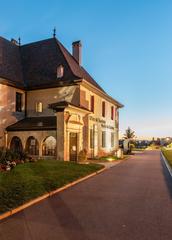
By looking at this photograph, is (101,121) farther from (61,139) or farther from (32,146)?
(61,139)

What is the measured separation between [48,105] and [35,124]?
2.28 m

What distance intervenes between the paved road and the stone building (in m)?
7.61

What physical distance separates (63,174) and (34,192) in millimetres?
3194

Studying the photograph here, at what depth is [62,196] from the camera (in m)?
7.34

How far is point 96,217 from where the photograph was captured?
214 inches

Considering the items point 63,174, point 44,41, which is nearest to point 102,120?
point 44,41

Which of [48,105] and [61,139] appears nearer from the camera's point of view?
[61,139]

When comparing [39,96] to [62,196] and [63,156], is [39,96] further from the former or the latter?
[62,196]

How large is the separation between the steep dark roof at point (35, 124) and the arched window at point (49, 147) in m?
1.16

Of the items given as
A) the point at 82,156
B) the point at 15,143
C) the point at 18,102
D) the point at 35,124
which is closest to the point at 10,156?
the point at 35,124

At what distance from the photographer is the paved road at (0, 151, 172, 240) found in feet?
14.7

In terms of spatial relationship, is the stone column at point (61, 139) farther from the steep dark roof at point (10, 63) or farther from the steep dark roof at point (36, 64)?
the steep dark roof at point (10, 63)

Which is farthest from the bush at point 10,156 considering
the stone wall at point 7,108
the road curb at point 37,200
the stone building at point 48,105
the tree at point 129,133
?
the tree at point 129,133

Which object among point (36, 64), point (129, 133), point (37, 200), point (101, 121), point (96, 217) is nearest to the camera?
point (96, 217)
